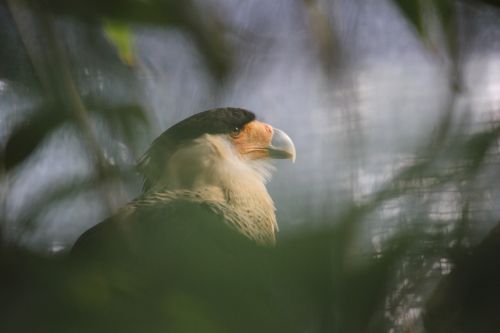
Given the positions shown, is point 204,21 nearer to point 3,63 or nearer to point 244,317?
point 3,63

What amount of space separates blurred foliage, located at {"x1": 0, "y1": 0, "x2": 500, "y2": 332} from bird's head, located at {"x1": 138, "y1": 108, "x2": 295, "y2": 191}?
1416mm

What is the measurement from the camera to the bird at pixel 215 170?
2125 millimetres

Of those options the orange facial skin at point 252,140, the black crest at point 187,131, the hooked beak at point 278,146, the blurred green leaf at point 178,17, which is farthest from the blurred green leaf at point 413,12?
the orange facial skin at point 252,140

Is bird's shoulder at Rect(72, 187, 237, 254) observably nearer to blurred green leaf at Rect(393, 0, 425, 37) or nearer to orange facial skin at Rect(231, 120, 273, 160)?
orange facial skin at Rect(231, 120, 273, 160)

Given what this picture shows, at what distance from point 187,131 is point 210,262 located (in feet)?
5.90

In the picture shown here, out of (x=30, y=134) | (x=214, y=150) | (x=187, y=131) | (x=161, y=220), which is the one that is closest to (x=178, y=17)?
(x=30, y=134)

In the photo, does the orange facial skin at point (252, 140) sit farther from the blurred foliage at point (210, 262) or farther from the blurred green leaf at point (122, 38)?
the blurred foliage at point (210, 262)

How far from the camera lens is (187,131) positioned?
269cm

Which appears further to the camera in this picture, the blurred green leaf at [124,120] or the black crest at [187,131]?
the black crest at [187,131]

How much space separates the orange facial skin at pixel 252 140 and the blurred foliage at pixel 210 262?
1.86m

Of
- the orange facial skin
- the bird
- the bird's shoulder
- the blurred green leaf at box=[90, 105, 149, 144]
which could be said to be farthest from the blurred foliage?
the orange facial skin

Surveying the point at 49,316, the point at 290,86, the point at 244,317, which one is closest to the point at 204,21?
the point at 290,86

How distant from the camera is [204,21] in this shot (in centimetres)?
110

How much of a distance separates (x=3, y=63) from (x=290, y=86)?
39 cm
